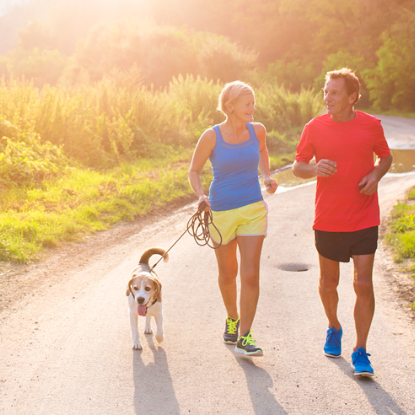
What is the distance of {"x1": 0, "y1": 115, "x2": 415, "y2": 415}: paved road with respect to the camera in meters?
3.54

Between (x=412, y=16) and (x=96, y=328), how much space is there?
45396 mm

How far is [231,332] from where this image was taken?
4.58 meters

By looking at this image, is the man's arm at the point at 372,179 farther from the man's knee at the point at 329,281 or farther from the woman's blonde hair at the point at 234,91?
the woman's blonde hair at the point at 234,91

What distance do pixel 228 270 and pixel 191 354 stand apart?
82cm

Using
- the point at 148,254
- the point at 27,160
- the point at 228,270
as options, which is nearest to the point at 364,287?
the point at 228,270

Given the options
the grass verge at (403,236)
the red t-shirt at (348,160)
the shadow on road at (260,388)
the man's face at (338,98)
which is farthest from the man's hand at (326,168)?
the grass verge at (403,236)

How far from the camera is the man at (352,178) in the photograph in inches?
153

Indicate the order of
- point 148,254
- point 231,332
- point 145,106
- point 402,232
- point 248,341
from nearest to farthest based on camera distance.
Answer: point 248,341, point 231,332, point 148,254, point 402,232, point 145,106

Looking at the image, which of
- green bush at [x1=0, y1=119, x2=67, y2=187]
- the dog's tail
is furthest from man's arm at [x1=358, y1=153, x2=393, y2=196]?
green bush at [x1=0, y1=119, x2=67, y2=187]

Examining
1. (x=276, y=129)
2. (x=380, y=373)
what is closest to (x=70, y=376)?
(x=380, y=373)

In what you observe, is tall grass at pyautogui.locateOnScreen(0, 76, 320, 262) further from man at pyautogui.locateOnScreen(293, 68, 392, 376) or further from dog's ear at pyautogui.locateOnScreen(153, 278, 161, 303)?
man at pyautogui.locateOnScreen(293, 68, 392, 376)

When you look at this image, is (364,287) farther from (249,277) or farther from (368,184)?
(249,277)

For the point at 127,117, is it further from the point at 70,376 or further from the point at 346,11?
the point at 346,11

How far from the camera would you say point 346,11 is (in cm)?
5500
